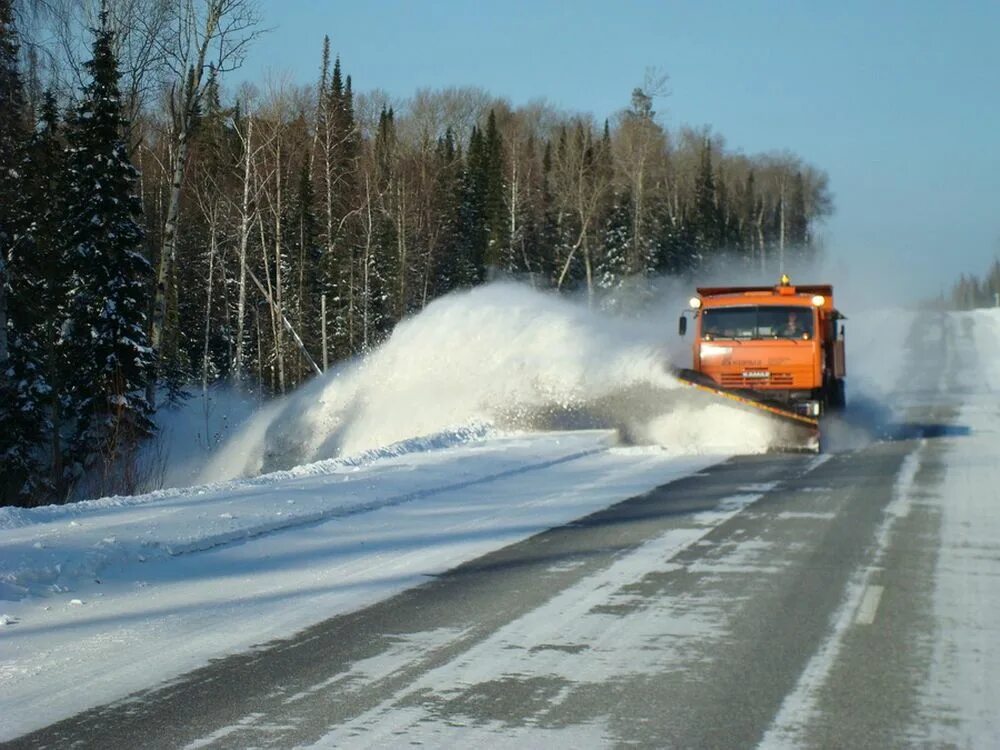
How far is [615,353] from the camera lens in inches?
796

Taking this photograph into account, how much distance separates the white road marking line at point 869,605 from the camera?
7109 millimetres

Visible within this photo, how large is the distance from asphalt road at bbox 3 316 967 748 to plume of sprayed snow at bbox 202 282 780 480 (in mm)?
8795

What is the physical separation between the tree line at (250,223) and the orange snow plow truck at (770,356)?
989cm

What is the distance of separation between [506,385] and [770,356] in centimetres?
502

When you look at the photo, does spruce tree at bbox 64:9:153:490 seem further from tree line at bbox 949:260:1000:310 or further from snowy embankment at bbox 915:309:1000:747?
tree line at bbox 949:260:1000:310

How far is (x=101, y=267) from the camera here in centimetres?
2872

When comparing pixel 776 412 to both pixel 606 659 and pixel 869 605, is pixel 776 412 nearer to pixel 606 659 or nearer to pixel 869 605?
pixel 869 605

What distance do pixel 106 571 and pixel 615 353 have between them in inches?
510

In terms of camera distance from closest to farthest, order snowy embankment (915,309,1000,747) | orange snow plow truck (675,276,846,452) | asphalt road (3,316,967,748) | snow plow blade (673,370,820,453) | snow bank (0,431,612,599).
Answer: asphalt road (3,316,967,748) → snowy embankment (915,309,1000,747) → snow bank (0,431,612,599) → snow plow blade (673,370,820,453) → orange snow plow truck (675,276,846,452)

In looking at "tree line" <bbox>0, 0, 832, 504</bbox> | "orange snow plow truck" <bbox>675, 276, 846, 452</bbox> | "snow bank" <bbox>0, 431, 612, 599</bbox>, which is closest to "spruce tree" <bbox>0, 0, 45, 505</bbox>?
"tree line" <bbox>0, 0, 832, 504</bbox>

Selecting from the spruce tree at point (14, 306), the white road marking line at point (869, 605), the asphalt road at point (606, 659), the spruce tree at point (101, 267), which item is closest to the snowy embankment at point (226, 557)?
the asphalt road at point (606, 659)

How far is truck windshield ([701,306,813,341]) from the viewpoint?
19.5m

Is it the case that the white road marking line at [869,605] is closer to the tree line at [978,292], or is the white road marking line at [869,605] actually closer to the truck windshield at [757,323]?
the truck windshield at [757,323]

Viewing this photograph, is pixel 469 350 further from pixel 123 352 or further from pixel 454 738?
pixel 454 738
